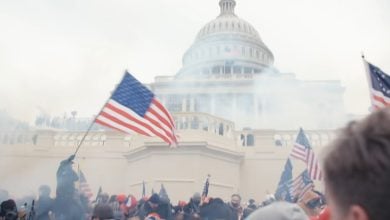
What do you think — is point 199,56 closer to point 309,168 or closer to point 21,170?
point 21,170

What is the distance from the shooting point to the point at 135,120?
28.0 feet

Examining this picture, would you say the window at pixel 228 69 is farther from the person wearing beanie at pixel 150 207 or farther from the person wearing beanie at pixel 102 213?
the person wearing beanie at pixel 102 213

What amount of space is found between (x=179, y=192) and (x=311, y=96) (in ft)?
135

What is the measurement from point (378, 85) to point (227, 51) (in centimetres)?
7207

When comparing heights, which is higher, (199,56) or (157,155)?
(199,56)

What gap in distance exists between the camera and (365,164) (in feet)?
3.49

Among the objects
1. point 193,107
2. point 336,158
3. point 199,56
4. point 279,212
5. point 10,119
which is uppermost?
point 199,56

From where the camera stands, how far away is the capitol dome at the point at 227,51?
76.6 metres

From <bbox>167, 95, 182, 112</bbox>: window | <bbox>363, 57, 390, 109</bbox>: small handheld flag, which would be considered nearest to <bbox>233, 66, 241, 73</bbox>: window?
<bbox>167, 95, 182, 112</bbox>: window

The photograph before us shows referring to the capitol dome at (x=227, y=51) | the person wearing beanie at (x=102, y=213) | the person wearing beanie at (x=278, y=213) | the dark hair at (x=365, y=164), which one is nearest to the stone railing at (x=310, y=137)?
the person wearing beanie at (x=102, y=213)

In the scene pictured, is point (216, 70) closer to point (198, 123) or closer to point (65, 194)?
point (198, 123)

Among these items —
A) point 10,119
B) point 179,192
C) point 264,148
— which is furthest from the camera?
point 10,119

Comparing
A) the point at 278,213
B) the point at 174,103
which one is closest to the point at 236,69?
the point at 174,103

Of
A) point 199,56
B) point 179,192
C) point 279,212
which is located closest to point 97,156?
point 179,192
